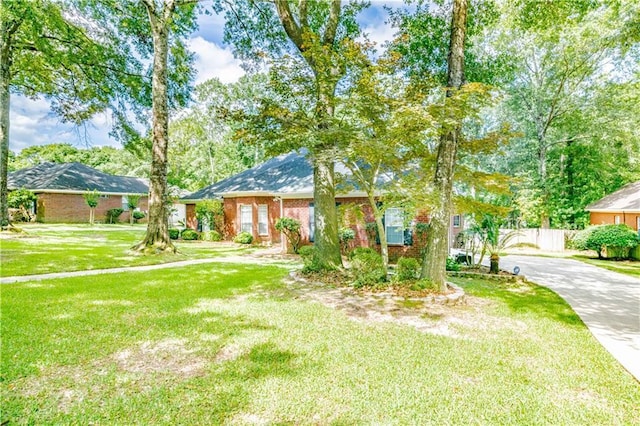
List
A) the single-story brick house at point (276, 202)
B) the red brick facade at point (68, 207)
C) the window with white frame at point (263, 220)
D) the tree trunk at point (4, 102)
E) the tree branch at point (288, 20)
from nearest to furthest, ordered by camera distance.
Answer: the tree branch at point (288, 20)
the single-story brick house at point (276, 202)
the tree trunk at point (4, 102)
the window with white frame at point (263, 220)
the red brick facade at point (68, 207)

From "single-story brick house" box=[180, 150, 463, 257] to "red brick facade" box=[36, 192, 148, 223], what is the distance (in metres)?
12.0

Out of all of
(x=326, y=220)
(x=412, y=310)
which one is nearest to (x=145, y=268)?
(x=326, y=220)

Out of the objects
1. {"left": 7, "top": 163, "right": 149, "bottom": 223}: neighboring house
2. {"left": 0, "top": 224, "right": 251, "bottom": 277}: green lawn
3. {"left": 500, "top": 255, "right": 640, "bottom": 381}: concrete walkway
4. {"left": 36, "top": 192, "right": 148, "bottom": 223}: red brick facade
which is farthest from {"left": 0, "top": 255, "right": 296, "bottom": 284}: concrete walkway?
{"left": 36, "top": 192, "right": 148, "bottom": 223}: red brick facade

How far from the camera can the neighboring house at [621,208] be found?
16484 mm

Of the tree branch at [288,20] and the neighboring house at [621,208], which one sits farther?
the neighboring house at [621,208]

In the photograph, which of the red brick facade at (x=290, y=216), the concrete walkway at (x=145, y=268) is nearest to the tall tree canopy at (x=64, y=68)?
the red brick facade at (x=290, y=216)

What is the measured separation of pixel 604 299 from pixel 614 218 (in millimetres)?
14797

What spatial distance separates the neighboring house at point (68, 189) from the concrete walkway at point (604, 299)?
96.8 feet

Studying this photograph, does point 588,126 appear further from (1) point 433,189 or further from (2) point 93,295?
(2) point 93,295

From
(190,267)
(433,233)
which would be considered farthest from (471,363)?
(190,267)

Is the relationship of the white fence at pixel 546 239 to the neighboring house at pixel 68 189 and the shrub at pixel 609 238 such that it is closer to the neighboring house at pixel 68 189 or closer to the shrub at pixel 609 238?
the shrub at pixel 609 238

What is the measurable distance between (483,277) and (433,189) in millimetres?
4377

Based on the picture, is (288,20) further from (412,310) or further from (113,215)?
(113,215)

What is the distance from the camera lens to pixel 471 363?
3.94 meters
